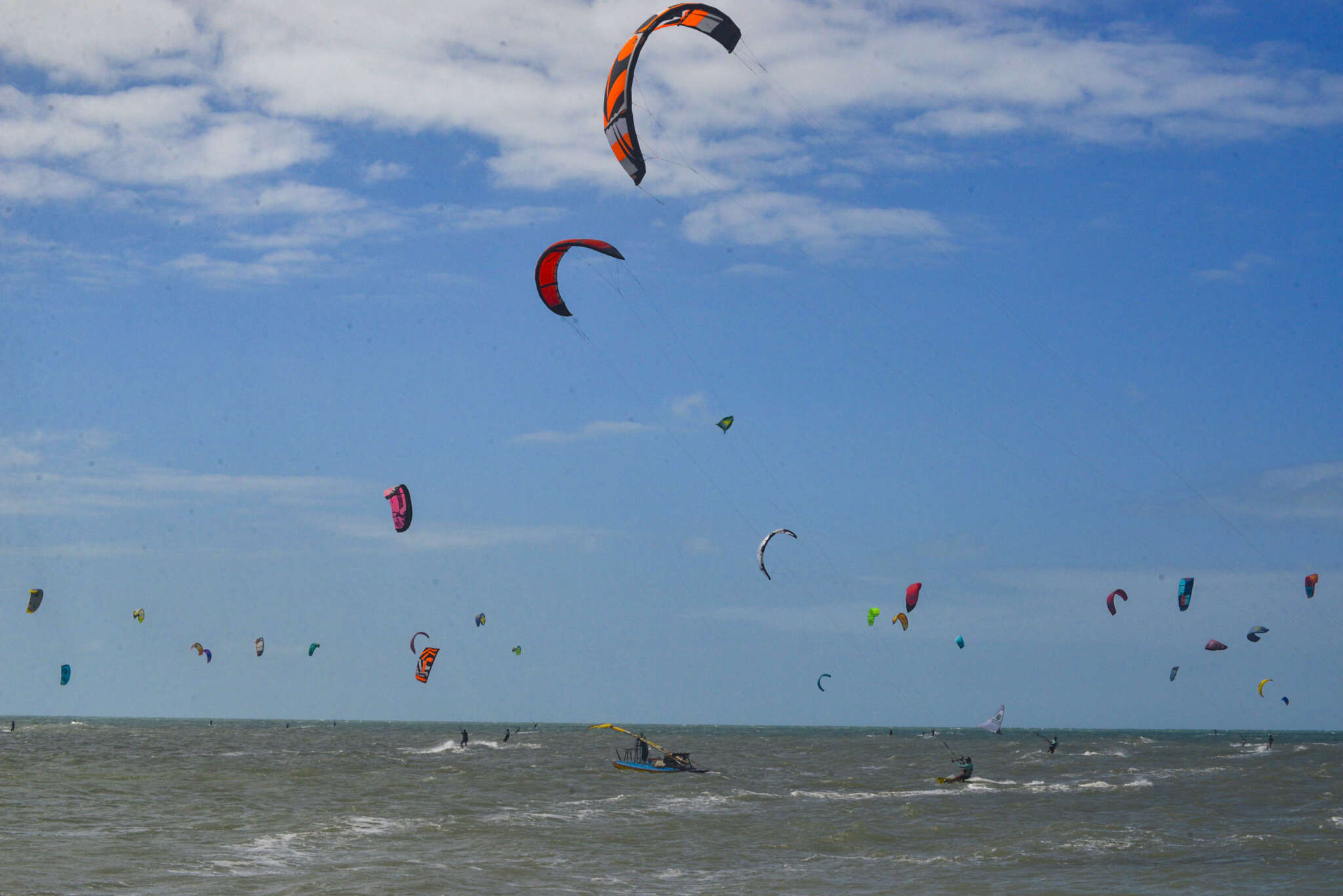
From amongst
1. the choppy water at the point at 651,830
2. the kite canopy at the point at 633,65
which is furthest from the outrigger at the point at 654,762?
the kite canopy at the point at 633,65

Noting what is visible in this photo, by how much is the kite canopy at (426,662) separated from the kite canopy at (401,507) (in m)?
9.34

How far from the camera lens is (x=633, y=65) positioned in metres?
18.2

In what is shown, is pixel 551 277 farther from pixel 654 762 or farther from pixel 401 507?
pixel 654 762

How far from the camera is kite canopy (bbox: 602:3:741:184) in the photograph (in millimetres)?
18000

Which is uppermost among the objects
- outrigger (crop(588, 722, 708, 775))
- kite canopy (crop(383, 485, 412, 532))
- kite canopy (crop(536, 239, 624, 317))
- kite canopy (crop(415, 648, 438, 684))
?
kite canopy (crop(536, 239, 624, 317))

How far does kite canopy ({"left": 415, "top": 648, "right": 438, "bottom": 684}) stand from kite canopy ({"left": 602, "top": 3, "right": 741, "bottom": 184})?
22.7 meters

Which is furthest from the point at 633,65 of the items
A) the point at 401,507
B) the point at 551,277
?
the point at 401,507

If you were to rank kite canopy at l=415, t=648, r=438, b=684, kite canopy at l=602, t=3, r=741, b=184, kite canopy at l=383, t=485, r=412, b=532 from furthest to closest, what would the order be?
kite canopy at l=415, t=648, r=438, b=684, kite canopy at l=383, t=485, r=412, b=532, kite canopy at l=602, t=3, r=741, b=184

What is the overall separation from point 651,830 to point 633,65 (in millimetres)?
14804

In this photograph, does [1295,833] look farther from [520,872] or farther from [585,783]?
[585,783]

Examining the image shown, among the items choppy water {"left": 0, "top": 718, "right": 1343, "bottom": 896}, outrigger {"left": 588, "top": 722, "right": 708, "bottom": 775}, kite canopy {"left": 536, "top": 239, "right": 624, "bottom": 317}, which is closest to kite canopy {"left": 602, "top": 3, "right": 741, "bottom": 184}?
kite canopy {"left": 536, "top": 239, "right": 624, "bottom": 317}

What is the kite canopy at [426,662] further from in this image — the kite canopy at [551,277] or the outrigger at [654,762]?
the kite canopy at [551,277]

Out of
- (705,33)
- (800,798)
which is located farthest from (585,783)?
(705,33)

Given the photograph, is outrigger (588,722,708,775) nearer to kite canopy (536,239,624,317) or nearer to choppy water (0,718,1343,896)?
choppy water (0,718,1343,896)
